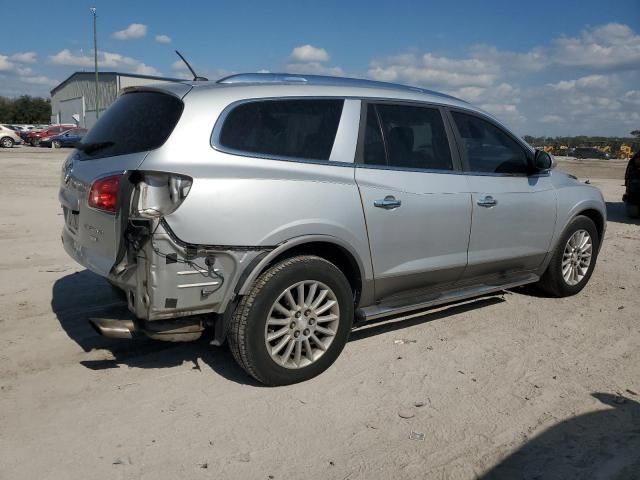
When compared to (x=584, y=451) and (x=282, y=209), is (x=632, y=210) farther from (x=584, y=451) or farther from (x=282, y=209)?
(x=282, y=209)

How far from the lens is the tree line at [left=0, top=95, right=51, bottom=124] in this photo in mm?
81969

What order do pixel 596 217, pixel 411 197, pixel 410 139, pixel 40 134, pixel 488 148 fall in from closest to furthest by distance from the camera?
1. pixel 411 197
2. pixel 410 139
3. pixel 488 148
4. pixel 596 217
5. pixel 40 134

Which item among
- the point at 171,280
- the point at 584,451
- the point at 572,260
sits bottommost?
the point at 584,451

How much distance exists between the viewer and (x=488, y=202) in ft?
15.5

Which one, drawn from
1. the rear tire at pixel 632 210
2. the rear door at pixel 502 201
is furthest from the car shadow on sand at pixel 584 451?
the rear tire at pixel 632 210

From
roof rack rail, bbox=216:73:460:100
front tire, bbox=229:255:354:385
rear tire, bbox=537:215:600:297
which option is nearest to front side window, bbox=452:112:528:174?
roof rack rail, bbox=216:73:460:100

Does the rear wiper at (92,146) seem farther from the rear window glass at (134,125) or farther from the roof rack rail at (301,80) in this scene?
the roof rack rail at (301,80)

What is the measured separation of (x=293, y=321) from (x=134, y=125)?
163cm

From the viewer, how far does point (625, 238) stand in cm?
916

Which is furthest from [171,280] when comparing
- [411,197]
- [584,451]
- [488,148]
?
[488,148]

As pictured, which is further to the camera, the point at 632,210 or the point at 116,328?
the point at 632,210

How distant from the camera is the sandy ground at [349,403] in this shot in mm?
2939

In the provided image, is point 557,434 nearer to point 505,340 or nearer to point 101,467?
point 505,340

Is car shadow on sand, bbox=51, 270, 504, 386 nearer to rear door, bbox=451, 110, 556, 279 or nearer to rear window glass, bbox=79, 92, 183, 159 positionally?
rear door, bbox=451, 110, 556, 279
